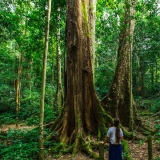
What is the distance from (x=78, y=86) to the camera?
7.43 meters

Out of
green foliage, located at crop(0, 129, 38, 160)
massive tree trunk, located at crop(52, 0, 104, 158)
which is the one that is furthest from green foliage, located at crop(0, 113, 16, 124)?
→ massive tree trunk, located at crop(52, 0, 104, 158)

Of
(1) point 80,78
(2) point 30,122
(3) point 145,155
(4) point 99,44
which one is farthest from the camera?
(4) point 99,44

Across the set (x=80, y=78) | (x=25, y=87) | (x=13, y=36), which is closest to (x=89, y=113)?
(x=80, y=78)

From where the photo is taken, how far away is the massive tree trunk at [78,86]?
24.1 ft

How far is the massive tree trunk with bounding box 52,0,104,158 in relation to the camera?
735 centimetres

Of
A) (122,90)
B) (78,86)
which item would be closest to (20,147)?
(78,86)

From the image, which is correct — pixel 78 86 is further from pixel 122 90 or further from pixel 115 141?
pixel 115 141

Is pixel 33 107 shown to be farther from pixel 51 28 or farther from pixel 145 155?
pixel 145 155

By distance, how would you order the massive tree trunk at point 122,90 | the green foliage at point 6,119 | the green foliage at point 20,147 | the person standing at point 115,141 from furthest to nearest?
the green foliage at point 6,119 → the massive tree trunk at point 122,90 → the green foliage at point 20,147 → the person standing at point 115,141

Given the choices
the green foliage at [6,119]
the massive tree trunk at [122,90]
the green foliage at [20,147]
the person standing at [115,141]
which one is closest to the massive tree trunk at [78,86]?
the green foliage at [20,147]

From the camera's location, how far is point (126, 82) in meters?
9.19

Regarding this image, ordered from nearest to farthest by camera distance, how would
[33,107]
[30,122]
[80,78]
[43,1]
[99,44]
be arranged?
[80,78]
[43,1]
[30,122]
[33,107]
[99,44]

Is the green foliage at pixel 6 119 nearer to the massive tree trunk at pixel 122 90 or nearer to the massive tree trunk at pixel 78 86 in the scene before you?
the massive tree trunk at pixel 78 86

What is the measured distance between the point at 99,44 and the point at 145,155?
56.7 feet
